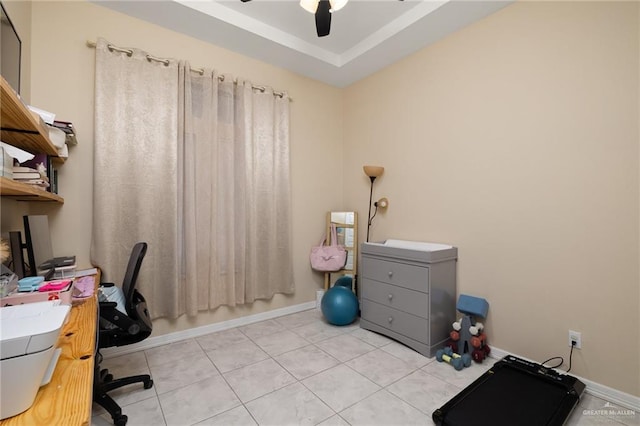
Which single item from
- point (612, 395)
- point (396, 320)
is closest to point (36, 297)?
point (396, 320)

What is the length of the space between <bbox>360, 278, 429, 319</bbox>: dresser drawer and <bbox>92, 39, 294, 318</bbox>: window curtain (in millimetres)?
942

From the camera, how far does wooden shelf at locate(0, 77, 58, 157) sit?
3.36 ft

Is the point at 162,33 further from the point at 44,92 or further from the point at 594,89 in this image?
the point at 594,89

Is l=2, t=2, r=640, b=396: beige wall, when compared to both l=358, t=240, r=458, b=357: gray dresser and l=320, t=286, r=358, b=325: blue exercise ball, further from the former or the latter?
l=320, t=286, r=358, b=325: blue exercise ball

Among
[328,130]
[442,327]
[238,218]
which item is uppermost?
[328,130]

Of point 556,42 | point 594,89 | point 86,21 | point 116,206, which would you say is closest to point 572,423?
point 594,89

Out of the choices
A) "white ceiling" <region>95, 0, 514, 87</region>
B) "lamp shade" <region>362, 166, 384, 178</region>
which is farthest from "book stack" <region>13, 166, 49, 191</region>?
"lamp shade" <region>362, 166, 384, 178</region>

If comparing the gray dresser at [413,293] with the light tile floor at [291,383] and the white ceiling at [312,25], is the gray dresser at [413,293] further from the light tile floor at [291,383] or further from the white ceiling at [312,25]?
the white ceiling at [312,25]

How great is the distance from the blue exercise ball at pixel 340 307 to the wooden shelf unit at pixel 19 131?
2.31 meters

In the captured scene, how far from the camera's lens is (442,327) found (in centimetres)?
248

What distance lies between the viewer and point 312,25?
9.25 feet

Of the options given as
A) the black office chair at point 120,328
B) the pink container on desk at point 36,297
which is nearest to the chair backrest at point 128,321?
the black office chair at point 120,328

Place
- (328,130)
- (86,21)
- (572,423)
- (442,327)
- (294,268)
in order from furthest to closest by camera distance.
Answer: (328,130) → (294,268) → (442,327) → (86,21) → (572,423)

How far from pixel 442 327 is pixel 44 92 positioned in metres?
3.56
